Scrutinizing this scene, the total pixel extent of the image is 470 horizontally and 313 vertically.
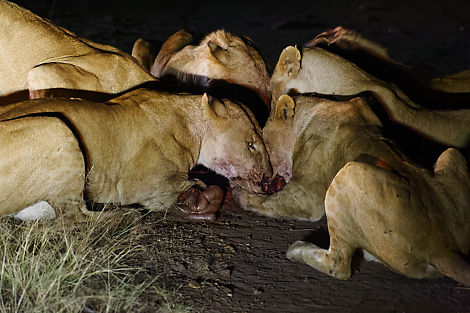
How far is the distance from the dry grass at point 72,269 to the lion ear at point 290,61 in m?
2.29

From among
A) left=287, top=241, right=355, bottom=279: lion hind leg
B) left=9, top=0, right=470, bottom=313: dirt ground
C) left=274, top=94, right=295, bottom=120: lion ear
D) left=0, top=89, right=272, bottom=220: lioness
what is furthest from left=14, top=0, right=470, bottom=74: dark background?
left=287, top=241, right=355, bottom=279: lion hind leg

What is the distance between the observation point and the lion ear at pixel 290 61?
Answer: 232 inches

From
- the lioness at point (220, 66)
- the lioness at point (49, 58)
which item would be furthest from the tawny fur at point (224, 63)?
the lioness at point (49, 58)

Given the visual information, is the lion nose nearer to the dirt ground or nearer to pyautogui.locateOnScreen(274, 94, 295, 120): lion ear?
the dirt ground

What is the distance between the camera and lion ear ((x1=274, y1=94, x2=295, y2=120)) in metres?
5.41

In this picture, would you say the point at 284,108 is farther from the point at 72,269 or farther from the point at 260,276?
the point at 72,269

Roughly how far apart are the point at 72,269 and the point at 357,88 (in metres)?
3.16

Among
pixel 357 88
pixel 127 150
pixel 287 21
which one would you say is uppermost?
pixel 357 88

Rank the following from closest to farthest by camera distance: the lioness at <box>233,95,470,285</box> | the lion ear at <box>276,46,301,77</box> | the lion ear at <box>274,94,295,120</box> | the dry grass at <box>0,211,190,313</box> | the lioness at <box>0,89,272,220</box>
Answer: the dry grass at <box>0,211,190,313</box> < the lioness at <box>233,95,470,285</box> < the lioness at <box>0,89,272,220</box> < the lion ear at <box>274,94,295,120</box> < the lion ear at <box>276,46,301,77</box>

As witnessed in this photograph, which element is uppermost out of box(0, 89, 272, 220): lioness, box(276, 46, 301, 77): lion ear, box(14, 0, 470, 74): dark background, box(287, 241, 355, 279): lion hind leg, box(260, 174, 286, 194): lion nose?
box(276, 46, 301, 77): lion ear

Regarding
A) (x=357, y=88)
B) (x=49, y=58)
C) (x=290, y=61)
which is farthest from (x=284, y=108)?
(x=49, y=58)

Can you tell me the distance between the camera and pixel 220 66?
21.7ft

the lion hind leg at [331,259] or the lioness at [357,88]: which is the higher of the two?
the lioness at [357,88]

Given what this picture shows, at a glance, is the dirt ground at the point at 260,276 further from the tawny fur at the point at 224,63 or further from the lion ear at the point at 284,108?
the tawny fur at the point at 224,63
